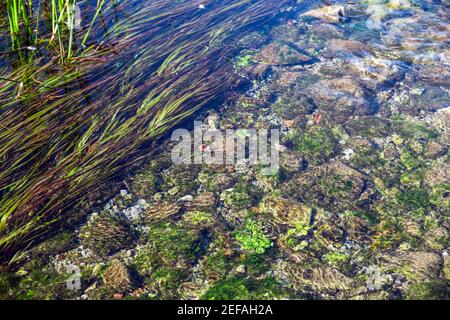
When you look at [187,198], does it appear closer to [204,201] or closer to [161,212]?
[204,201]

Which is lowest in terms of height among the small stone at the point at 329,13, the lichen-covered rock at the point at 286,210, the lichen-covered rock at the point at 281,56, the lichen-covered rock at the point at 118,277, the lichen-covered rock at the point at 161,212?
the lichen-covered rock at the point at 286,210

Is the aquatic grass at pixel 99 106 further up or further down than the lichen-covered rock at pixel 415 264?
further up

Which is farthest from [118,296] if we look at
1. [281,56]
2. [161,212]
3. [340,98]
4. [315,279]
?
[281,56]

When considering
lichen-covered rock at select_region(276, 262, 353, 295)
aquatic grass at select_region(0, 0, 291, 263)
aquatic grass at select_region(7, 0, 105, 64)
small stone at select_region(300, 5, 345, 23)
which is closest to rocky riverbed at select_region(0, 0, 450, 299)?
lichen-covered rock at select_region(276, 262, 353, 295)

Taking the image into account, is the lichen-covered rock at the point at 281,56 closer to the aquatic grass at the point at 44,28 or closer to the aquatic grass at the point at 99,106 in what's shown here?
the aquatic grass at the point at 99,106

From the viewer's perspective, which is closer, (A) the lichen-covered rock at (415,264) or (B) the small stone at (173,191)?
(A) the lichen-covered rock at (415,264)

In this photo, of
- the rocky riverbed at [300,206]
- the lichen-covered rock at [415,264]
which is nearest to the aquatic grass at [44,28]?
the rocky riverbed at [300,206]
